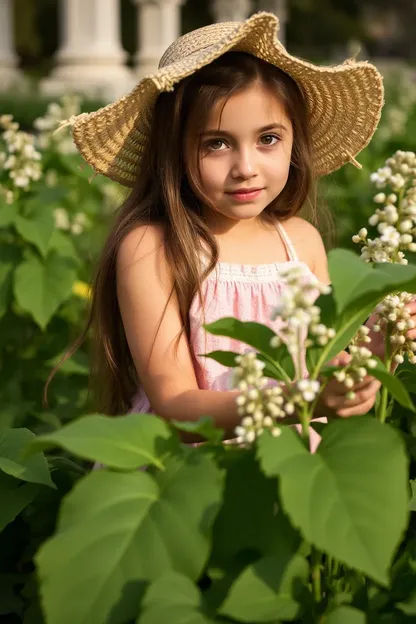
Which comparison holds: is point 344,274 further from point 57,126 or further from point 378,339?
point 57,126

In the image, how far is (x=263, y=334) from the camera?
175 cm

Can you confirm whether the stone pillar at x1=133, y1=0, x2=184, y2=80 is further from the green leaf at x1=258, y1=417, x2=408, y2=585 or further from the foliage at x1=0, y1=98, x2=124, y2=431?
the green leaf at x1=258, y1=417, x2=408, y2=585

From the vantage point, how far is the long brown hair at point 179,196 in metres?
2.49

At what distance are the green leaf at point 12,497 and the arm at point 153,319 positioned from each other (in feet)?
1.13

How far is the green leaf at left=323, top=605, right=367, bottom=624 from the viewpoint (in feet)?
5.38

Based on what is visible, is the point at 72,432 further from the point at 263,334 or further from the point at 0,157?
the point at 0,157

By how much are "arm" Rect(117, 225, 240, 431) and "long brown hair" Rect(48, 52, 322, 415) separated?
0.04 m

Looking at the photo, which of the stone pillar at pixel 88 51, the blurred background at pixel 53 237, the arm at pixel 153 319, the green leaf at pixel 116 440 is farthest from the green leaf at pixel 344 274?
the stone pillar at pixel 88 51

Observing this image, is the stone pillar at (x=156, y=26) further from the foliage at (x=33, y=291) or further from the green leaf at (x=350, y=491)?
the green leaf at (x=350, y=491)

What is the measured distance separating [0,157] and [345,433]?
2661 millimetres

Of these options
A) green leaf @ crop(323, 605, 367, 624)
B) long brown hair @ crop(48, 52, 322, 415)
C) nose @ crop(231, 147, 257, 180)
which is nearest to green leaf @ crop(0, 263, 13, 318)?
long brown hair @ crop(48, 52, 322, 415)

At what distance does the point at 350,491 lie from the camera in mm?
1583

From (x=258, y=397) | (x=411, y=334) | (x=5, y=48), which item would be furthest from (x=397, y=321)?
(x=5, y=48)

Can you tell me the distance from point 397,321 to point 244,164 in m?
0.59
